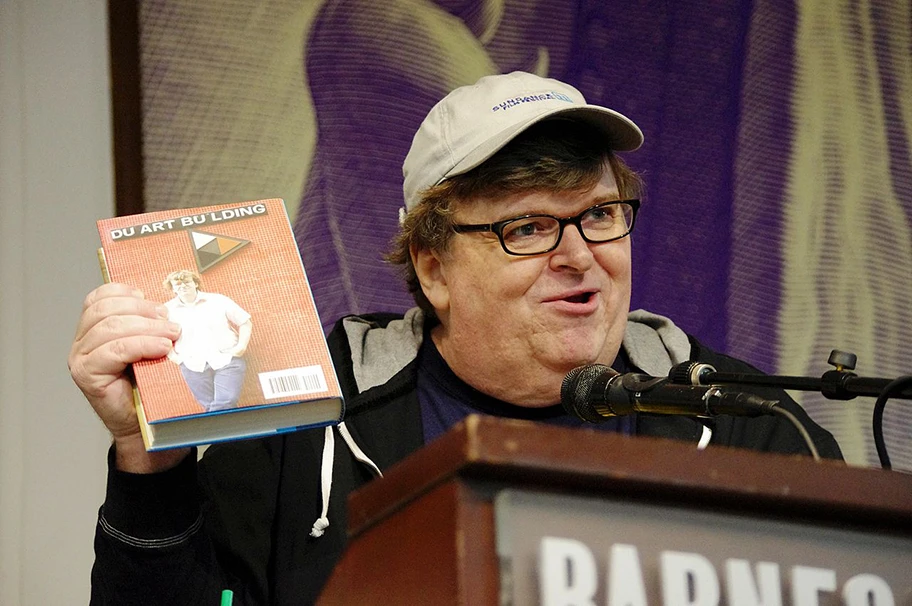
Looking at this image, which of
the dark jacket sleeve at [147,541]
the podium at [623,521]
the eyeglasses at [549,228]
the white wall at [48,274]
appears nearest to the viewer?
the podium at [623,521]

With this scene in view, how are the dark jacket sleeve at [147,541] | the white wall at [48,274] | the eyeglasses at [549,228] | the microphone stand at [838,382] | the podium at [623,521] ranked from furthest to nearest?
the white wall at [48,274], the eyeglasses at [549,228], the dark jacket sleeve at [147,541], the microphone stand at [838,382], the podium at [623,521]

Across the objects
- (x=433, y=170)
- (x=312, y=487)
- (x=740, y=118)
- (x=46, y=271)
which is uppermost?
(x=740, y=118)

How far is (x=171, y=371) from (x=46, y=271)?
800mm

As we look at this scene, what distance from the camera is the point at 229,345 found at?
4.21ft

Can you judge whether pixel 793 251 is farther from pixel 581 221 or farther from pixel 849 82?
pixel 581 221

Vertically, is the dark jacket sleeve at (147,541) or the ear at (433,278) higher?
the ear at (433,278)

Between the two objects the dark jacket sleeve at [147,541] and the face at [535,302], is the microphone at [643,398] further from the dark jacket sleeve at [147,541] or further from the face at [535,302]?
the dark jacket sleeve at [147,541]

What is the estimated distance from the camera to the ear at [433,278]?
176cm

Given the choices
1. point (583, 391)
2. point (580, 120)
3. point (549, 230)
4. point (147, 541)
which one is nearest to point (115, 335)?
point (147, 541)

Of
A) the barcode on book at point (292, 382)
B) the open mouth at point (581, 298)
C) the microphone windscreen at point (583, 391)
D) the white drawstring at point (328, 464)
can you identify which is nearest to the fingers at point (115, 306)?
the barcode on book at point (292, 382)

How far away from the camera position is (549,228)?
1.65m

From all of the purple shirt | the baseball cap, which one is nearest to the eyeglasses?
the baseball cap

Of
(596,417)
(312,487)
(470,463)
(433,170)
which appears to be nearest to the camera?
(470,463)

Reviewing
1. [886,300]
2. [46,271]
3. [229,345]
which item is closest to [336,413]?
[229,345]
